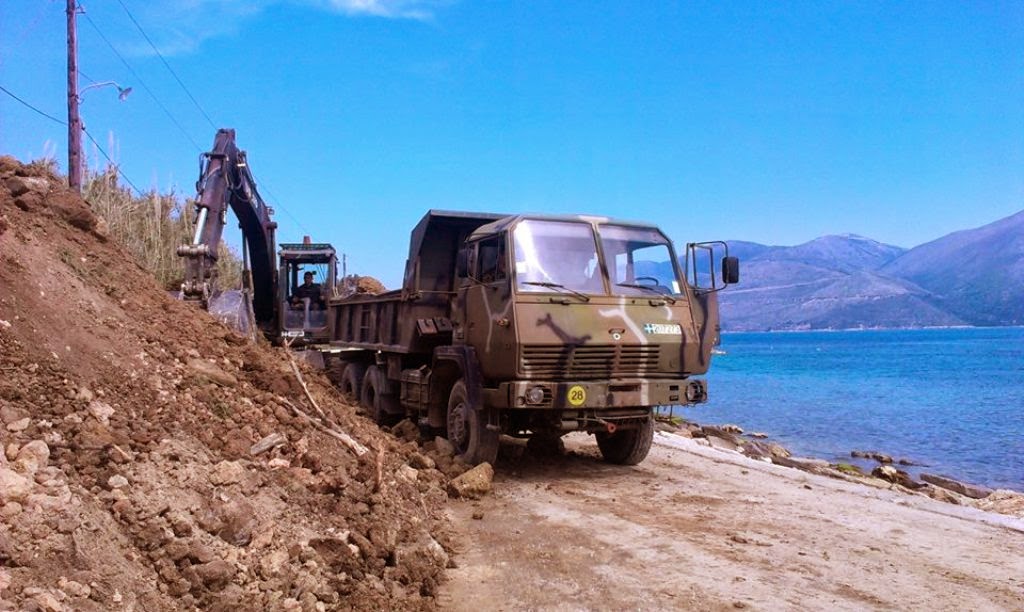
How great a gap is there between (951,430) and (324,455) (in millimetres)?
23584

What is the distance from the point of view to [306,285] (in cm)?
1888

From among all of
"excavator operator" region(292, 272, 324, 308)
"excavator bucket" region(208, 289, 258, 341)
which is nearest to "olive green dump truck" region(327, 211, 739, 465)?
"excavator bucket" region(208, 289, 258, 341)

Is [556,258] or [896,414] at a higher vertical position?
[556,258]

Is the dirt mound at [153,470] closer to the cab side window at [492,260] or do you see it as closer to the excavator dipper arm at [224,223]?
the cab side window at [492,260]

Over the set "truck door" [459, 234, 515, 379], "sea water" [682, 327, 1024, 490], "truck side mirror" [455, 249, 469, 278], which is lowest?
"sea water" [682, 327, 1024, 490]

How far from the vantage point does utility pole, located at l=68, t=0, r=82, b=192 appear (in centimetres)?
1436

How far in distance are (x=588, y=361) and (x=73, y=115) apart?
1159 centimetres

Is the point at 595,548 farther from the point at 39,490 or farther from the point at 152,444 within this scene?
the point at 39,490

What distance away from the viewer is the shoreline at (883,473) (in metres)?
11.5

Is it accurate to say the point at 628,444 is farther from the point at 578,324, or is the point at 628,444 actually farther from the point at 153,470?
the point at 153,470

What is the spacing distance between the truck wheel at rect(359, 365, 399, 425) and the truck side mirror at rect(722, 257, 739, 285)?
16.9 feet

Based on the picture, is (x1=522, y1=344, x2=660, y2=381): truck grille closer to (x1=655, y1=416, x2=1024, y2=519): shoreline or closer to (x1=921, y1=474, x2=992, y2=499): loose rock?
(x1=655, y1=416, x2=1024, y2=519): shoreline

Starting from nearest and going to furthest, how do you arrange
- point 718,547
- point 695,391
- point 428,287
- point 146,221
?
point 718,547, point 695,391, point 428,287, point 146,221

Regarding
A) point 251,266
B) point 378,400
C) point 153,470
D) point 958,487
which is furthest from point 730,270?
point 251,266
